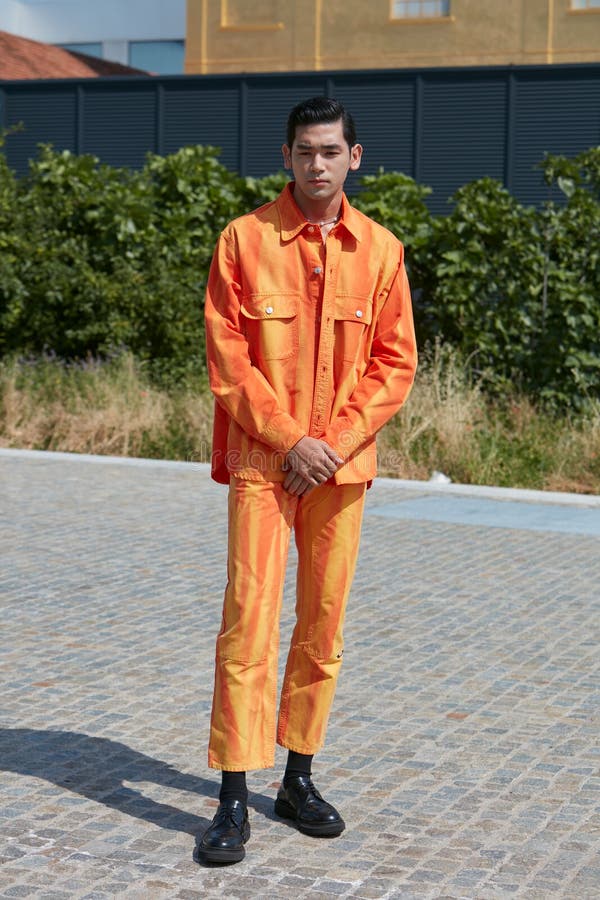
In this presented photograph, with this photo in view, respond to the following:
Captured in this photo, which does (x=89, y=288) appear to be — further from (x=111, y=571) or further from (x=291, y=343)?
(x=291, y=343)

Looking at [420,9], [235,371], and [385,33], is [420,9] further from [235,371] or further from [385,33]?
[235,371]

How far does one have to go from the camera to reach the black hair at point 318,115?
13.8 ft

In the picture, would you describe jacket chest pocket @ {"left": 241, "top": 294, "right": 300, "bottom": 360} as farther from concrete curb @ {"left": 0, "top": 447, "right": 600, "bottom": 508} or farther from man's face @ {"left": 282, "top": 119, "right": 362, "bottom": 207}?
concrete curb @ {"left": 0, "top": 447, "right": 600, "bottom": 508}

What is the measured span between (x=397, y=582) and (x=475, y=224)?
22.2ft

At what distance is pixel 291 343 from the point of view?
428cm

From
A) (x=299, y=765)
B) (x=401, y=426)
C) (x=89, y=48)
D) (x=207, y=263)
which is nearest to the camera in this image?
(x=299, y=765)

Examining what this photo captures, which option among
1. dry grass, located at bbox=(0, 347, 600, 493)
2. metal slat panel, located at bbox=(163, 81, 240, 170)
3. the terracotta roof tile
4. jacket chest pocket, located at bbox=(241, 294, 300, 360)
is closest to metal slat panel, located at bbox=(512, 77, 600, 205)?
metal slat panel, located at bbox=(163, 81, 240, 170)

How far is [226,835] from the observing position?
13.5 ft

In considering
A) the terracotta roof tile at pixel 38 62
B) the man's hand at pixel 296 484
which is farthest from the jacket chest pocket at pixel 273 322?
the terracotta roof tile at pixel 38 62

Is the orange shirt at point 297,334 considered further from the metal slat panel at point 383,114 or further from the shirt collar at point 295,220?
the metal slat panel at point 383,114

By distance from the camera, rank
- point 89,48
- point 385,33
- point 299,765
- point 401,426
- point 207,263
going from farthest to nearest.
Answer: point 89,48 < point 385,33 < point 207,263 < point 401,426 < point 299,765

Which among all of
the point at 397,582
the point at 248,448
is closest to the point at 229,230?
the point at 248,448

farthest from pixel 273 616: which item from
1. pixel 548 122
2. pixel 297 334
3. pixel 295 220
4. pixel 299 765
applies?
pixel 548 122

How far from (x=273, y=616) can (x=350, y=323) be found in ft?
2.86
